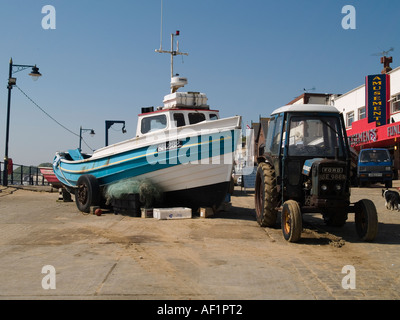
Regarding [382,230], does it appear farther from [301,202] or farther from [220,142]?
[220,142]

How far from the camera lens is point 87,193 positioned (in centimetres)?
1105

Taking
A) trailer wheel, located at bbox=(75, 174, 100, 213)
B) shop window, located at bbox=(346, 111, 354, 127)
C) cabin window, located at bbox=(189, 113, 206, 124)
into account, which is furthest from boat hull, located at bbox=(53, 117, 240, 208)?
shop window, located at bbox=(346, 111, 354, 127)

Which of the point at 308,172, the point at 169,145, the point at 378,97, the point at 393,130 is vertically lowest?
the point at 308,172

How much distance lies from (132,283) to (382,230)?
5.50 metres

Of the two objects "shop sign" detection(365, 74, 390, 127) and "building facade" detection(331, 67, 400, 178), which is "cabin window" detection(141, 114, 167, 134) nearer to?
"building facade" detection(331, 67, 400, 178)

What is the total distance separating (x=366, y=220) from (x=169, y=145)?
4.87 metres

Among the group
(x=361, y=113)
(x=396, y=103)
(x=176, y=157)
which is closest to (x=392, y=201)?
(x=176, y=157)

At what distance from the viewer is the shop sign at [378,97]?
27.4 meters

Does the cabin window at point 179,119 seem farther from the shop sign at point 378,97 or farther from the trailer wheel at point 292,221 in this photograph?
the shop sign at point 378,97

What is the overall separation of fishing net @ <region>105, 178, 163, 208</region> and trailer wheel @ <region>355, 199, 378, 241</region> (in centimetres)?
484

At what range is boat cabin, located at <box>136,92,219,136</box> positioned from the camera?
10.8 meters

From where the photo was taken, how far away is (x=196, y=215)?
10.4 meters

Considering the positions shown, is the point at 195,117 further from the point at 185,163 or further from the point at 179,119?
the point at 185,163
